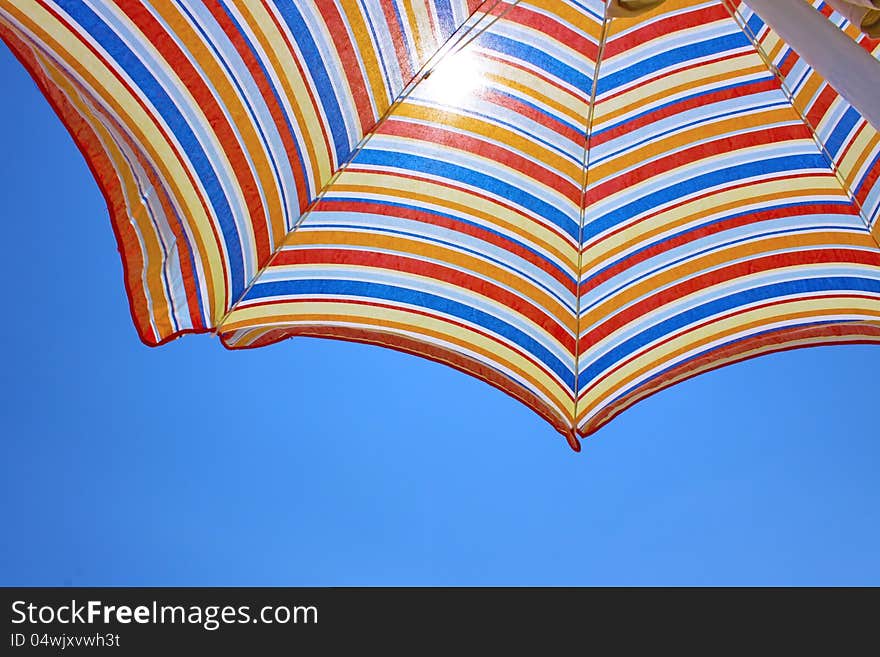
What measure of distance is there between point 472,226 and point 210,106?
4.53ft

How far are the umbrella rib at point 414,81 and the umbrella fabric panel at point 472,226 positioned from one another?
0.03m

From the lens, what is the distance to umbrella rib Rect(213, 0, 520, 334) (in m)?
3.74

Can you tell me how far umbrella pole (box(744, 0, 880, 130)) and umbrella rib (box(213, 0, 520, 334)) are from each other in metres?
1.41

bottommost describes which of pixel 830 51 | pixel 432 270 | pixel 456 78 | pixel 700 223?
pixel 830 51

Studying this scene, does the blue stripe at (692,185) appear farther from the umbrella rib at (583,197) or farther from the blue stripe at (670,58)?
the blue stripe at (670,58)

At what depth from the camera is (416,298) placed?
406 cm

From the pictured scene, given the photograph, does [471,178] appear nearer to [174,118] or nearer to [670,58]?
[670,58]

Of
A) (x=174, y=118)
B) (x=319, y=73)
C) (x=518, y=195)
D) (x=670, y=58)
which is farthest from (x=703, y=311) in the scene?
(x=174, y=118)

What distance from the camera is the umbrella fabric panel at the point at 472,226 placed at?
3.87m

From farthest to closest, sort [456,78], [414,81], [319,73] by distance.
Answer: [456,78] < [414,81] < [319,73]

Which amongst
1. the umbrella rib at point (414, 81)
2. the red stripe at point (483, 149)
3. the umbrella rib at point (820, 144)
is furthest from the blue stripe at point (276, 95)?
the umbrella rib at point (820, 144)

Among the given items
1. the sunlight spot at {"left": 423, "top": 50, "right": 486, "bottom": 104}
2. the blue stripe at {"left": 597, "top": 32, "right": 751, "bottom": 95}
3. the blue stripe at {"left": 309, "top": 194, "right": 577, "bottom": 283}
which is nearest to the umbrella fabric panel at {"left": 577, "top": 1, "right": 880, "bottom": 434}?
the blue stripe at {"left": 597, "top": 32, "right": 751, "bottom": 95}

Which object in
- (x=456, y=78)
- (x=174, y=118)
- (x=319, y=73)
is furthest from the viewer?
(x=456, y=78)
